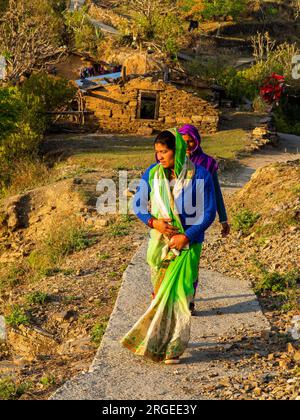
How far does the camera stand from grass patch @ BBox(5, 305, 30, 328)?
25.7 ft

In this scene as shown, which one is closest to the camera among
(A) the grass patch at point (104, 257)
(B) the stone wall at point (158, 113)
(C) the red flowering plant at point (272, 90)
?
(A) the grass patch at point (104, 257)

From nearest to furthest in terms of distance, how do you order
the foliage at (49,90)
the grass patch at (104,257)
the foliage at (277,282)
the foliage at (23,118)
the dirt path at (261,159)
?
the foliage at (277,282) → the grass patch at (104,257) → the dirt path at (261,159) → the foliage at (23,118) → the foliage at (49,90)

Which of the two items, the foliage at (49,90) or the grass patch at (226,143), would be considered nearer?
the grass patch at (226,143)

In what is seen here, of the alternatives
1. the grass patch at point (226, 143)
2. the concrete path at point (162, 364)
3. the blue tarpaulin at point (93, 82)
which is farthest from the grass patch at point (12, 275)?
the blue tarpaulin at point (93, 82)

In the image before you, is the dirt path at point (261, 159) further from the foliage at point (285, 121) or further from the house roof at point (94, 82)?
the house roof at point (94, 82)

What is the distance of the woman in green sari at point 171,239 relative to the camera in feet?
18.4

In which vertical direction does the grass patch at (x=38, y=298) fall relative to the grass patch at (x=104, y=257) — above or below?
below

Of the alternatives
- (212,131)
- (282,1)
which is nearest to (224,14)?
(282,1)

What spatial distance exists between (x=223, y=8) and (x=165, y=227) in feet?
140

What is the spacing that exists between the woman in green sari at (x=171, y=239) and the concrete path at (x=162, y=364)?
0.20 meters

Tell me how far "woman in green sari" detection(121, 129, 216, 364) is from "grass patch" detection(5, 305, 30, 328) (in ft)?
7.47

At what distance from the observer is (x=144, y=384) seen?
211 inches

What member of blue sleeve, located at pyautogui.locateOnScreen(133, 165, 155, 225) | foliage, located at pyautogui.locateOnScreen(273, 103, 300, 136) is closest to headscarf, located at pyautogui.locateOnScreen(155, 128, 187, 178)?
blue sleeve, located at pyautogui.locateOnScreen(133, 165, 155, 225)

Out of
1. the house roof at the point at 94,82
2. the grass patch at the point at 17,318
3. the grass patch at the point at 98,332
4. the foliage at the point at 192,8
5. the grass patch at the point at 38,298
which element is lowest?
the grass patch at the point at 17,318
